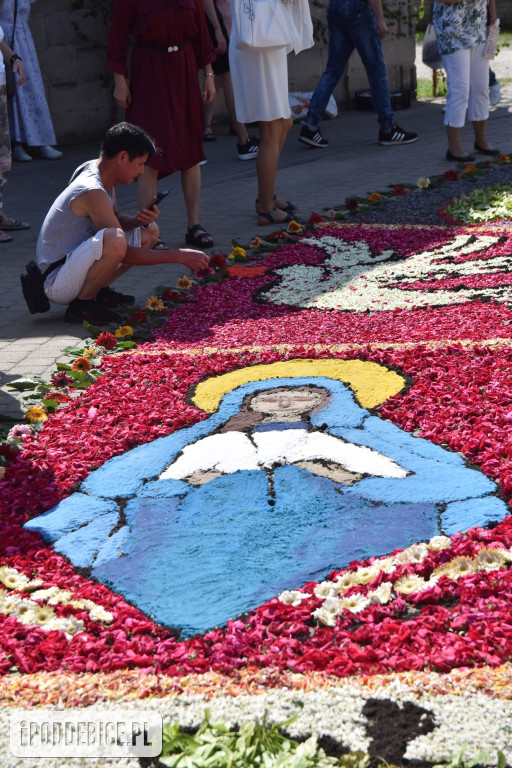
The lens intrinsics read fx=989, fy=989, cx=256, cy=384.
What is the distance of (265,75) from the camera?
263 inches

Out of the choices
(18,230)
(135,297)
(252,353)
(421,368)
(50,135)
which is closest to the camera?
(421,368)

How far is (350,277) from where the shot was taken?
5.94 metres

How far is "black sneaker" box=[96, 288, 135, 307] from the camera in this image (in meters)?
5.44

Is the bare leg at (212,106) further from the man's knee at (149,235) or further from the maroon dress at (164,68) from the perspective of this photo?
the man's knee at (149,235)

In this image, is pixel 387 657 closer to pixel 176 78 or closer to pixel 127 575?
pixel 127 575

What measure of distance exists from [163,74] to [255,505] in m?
3.91

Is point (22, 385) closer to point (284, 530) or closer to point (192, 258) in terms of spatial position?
point (192, 258)

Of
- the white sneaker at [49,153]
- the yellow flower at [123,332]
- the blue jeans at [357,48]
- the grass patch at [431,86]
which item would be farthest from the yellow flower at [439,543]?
the grass patch at [431,86]

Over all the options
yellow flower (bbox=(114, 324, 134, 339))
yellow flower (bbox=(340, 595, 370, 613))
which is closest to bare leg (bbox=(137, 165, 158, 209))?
yellow flower (bbox=(114, 324, 134, 339))

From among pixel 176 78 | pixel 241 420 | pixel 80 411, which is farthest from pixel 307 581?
pixel 176 78

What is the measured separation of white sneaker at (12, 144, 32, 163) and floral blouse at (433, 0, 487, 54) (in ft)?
14.5

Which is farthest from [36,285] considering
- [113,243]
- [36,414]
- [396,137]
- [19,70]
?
[396,137]

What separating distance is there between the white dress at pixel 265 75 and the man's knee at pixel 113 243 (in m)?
2.10

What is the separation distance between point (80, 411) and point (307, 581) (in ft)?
5.44
